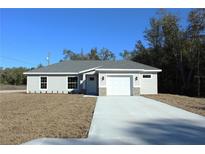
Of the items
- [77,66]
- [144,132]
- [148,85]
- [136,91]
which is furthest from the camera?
[77,66]

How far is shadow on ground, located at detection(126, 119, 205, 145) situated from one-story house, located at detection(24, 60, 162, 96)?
15083 millimetres

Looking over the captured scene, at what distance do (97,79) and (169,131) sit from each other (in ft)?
64.9

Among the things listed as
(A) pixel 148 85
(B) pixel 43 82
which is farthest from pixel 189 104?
(B) pixel 43 82

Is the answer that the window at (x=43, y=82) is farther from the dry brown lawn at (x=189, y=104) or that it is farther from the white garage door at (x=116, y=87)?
the dry brown lawn at (x=189, y=104)

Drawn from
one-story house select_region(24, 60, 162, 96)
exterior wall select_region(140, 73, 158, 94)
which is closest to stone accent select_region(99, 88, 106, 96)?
one-story house select_region(24, 60, 162, 96)

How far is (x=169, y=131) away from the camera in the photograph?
26.0 feet

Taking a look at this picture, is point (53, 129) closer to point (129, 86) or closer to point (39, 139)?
point (39, 139)

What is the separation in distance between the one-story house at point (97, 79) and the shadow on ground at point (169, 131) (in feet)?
49.5

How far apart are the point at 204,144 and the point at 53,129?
14.2 ft

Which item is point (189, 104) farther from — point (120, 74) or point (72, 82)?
point (72, 82)

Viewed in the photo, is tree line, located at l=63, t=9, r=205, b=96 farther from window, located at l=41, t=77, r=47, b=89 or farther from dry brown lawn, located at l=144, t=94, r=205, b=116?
window, located at l=41, t=77, r=47, b=89

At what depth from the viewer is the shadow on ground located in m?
6.77

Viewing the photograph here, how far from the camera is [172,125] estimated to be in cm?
895
